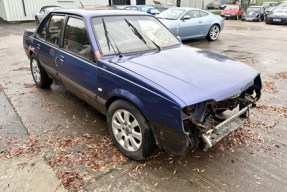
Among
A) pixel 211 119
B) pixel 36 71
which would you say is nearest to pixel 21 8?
pixel 36 71

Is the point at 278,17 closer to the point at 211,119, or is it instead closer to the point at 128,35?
the point at 128,35

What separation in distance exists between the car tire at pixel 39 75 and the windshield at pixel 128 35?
6.97 feet

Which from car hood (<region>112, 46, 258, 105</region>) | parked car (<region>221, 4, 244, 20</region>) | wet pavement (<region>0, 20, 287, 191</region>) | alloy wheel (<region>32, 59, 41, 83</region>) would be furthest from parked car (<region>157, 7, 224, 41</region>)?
parked car (<region>221, 4, 244, 20</region>)

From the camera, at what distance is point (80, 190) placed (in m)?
2.84

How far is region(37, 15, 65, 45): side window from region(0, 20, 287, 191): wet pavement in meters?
1.14

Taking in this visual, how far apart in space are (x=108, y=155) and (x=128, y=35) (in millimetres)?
1736

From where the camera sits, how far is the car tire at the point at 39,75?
551 cm

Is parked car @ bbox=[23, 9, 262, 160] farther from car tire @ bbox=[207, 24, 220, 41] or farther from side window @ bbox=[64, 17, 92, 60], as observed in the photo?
car tire @ bbox=[207, 24, 220, 41]

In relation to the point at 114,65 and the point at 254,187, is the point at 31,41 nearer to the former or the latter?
the point at 114,65

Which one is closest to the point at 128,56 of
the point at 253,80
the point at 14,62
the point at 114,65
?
the point at 114,65

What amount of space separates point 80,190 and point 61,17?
9.76ft

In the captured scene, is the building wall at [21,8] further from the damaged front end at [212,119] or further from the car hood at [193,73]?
the damaged front end at [212,119]

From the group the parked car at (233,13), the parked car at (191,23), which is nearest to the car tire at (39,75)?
the parked car at (191,23)

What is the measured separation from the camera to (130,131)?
3279mm
